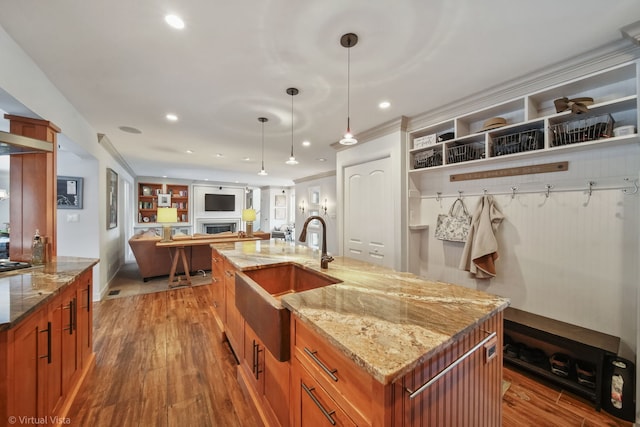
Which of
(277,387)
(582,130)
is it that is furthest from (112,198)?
(582,130)

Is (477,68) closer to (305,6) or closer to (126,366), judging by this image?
(305,6)

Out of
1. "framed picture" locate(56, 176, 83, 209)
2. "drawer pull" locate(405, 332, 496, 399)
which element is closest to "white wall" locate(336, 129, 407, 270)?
"drawer pull" locate(405, 332, 496, 399)

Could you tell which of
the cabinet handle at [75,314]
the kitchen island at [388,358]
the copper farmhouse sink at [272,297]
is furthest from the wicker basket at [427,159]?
the cabinet handle at [75,314]

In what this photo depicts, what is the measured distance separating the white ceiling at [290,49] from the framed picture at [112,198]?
1.58 meters

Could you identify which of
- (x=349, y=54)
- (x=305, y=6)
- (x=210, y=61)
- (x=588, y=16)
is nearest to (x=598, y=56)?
(x=588, y=16)

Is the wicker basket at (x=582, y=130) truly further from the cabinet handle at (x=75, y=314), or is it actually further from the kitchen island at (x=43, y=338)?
the cabinet handle at (x=75, y=314)

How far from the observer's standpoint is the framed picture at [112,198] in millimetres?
4039

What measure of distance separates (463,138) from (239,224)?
856cm

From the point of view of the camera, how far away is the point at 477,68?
192 cm

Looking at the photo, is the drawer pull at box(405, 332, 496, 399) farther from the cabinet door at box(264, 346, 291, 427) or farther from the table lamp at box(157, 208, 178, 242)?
the table lamp at box(157, 208, 178, 242)

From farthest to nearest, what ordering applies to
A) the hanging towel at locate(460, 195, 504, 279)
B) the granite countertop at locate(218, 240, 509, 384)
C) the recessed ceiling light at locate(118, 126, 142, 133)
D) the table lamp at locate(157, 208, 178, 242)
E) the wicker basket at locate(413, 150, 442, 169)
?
the table lamp at locate(157, 208, 178, 242)
the recessed ceiling light at locate(118, 126, 142, 133)
the wicker basket at locate(413, 150, 442, 169)
the hanging towel at locate(460, 195, 504, 279)
the granite countertop at locate(218, 240, 509, 384)

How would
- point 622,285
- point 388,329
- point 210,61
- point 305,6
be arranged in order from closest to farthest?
point 388,329, point 305,6, point 622,285, point 210,61

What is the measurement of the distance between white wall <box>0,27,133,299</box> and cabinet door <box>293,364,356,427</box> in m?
2.48

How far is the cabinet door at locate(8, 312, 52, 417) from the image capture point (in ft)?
3.42
